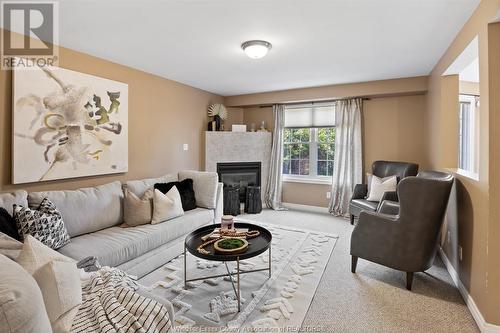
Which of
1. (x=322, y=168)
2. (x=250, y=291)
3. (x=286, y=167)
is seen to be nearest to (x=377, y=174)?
(x=322, y=168)

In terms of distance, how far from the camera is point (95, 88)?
3008mm

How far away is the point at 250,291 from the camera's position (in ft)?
7.29

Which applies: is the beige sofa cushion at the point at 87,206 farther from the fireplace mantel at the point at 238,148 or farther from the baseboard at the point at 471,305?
the baseboard at the point at 471,305

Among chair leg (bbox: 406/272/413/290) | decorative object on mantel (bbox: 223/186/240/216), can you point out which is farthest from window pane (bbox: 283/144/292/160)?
chair leg (bbox: 406/272/413/290)

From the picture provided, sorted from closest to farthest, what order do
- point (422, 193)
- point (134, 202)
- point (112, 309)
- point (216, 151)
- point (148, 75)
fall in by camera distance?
1. point (112, 309)
2. point (422, 193)
3. point (134, 202)
4. point (148, 75)
5. point (216, 151)

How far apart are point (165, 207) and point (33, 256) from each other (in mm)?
1559

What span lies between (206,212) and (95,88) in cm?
204

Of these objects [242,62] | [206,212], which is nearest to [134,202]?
[206,212]

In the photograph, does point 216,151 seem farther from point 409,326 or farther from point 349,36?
point 409,326

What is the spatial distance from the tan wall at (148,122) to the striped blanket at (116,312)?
1.88 meters

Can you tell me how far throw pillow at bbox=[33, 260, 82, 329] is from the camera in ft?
3.63

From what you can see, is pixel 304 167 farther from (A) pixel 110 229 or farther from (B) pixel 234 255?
(A) pixel 110 229

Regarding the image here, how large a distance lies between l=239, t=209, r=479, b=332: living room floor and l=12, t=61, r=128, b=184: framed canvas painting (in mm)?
2851

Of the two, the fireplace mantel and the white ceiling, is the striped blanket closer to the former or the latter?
the white ceiling
